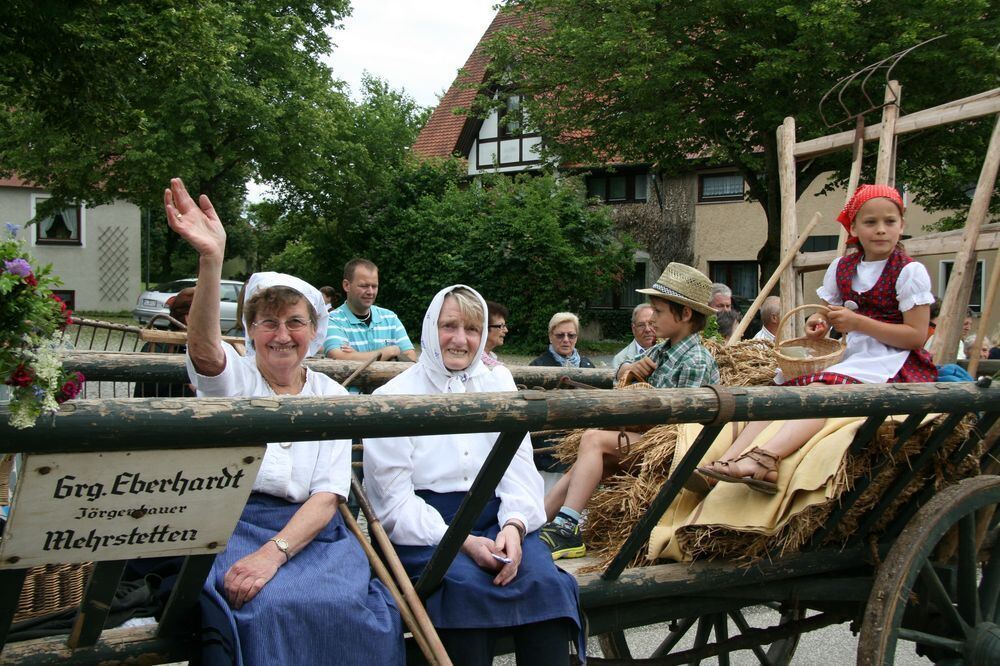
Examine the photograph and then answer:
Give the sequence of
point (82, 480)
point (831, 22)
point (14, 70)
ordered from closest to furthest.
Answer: point (82, 480)
point (14, 70)
point (831, 22)

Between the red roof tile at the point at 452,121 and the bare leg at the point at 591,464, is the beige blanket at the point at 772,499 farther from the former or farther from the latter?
the red roof tile at the point at 452,121

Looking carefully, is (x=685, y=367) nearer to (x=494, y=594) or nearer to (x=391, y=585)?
(x=494, y=594)

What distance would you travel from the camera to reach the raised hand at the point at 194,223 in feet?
7.57

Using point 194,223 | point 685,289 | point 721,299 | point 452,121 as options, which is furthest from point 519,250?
point 194,223

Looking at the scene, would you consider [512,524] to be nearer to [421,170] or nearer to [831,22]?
[831,22]

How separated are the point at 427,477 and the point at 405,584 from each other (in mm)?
476

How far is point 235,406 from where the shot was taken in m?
1.75

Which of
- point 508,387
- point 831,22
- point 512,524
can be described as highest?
point 831,22

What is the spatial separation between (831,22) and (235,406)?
1340 cm

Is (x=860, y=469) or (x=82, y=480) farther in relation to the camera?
(x=860, y=469)

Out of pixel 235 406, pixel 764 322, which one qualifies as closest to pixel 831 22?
pixel 764 322

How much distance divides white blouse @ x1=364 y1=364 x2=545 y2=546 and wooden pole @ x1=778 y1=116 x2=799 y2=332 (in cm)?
246

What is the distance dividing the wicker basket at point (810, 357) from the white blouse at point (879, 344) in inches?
1.5

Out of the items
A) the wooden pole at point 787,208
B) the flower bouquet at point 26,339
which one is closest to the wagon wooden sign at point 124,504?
the flower bouquet at point 26,339
